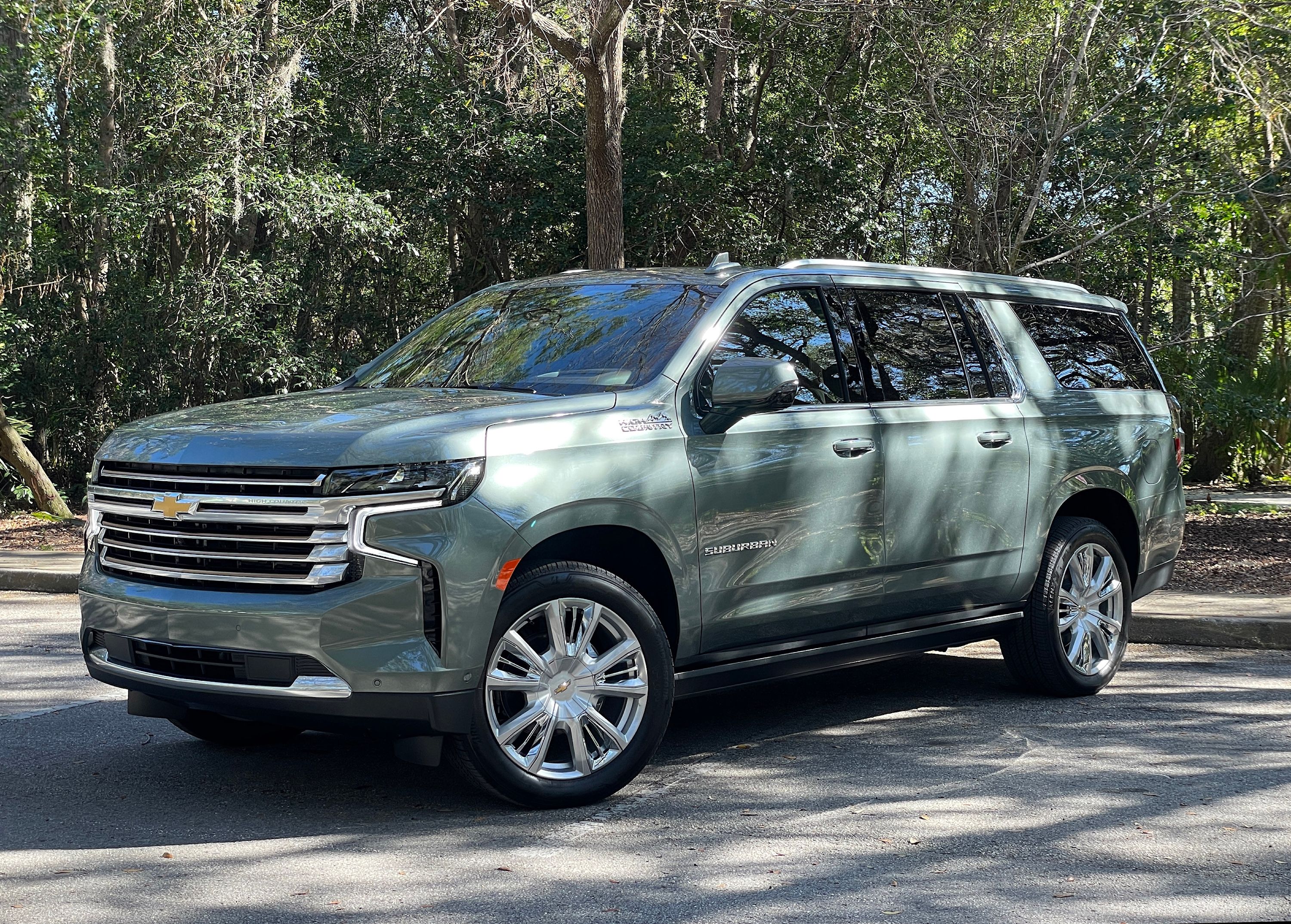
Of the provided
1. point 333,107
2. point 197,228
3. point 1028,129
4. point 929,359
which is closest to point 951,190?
point 1028,129

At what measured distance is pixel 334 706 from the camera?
4609 millimetres

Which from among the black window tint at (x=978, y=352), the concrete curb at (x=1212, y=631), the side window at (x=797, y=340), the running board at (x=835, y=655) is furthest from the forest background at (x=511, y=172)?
the side window at (x=797, y=340)

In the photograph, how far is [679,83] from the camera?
20.8 metres

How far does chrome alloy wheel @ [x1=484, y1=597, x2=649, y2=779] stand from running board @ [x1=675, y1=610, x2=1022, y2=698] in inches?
12.6

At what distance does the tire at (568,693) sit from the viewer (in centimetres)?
488

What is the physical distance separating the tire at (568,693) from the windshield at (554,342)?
851mm

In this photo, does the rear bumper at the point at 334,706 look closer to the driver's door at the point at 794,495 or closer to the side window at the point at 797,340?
the driver's door at the point at 794,495

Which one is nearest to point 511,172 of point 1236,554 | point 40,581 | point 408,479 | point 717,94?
point 717,94

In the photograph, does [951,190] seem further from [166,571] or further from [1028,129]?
[166,571]

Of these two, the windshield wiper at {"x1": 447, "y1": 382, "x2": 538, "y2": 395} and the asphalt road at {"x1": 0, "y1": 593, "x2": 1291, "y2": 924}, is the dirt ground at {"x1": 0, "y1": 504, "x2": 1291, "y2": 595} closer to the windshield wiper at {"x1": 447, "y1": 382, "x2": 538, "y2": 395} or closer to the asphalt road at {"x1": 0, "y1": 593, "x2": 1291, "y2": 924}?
the asphalt road at {"x1": 0, "y1": 593, "x2": 1291, "y2": 924}

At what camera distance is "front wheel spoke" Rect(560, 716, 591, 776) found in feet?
16.6

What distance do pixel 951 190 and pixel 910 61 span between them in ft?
7.06

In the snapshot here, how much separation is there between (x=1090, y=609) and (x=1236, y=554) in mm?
5224

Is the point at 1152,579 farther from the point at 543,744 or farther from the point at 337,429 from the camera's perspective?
the point at 337,429
